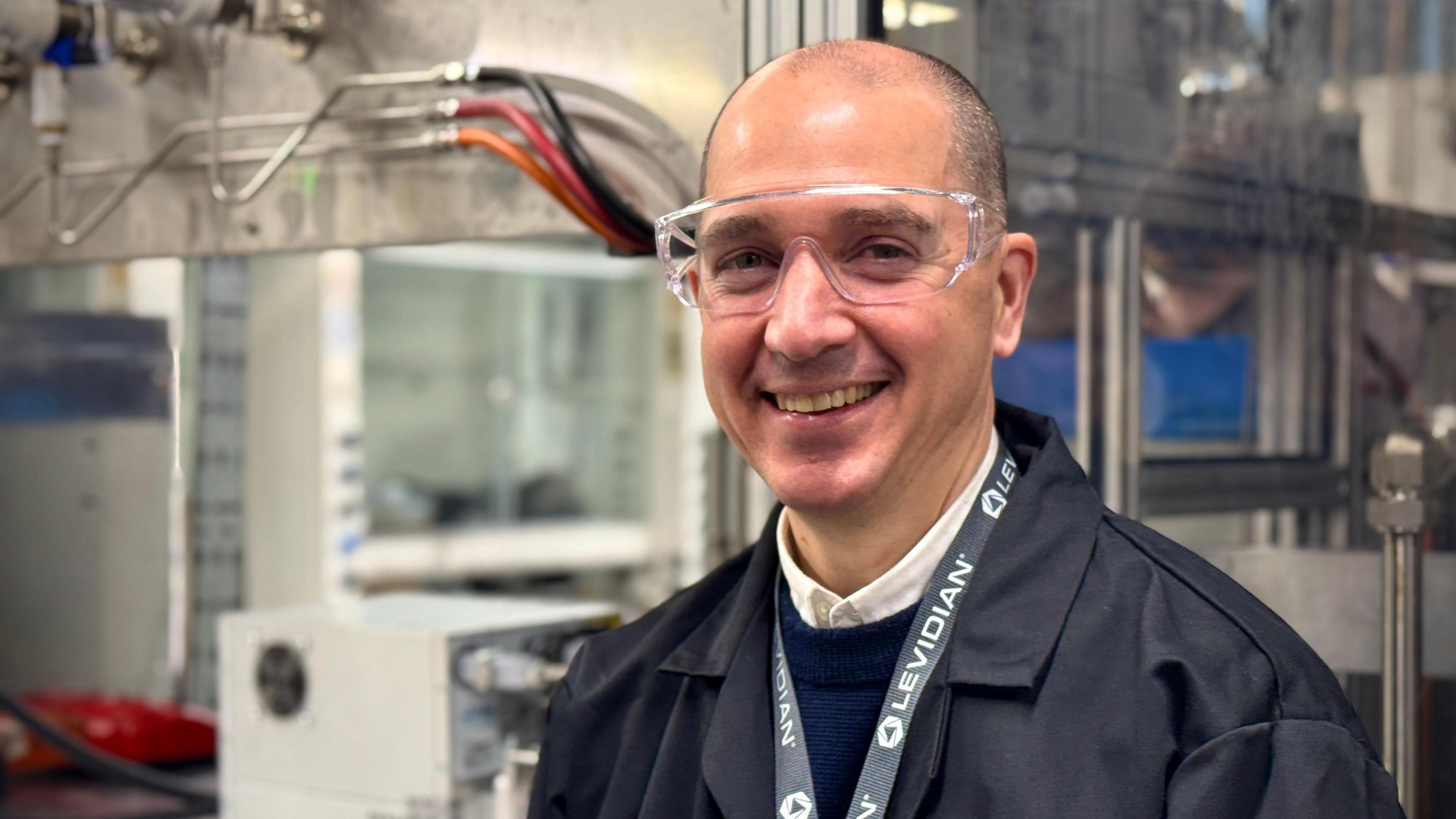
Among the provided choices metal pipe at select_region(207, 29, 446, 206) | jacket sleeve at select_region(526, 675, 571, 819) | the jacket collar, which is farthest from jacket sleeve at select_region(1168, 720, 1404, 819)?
metal pipe at select_region(207, 29, 446, 206)

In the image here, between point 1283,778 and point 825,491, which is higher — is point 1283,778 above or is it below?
below

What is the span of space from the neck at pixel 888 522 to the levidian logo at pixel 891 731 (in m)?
0.12

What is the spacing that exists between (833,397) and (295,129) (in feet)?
3.25

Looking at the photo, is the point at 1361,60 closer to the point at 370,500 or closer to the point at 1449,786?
the point at 1449,786

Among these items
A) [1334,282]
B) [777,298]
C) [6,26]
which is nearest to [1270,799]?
[777,298]

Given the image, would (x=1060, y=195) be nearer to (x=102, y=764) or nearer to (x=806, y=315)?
(x=806, y=315)

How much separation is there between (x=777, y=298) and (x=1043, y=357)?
0.91m

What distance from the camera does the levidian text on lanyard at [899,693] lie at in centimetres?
98

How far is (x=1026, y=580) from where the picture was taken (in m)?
1.01

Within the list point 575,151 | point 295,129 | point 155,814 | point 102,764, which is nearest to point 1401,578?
point 575,151

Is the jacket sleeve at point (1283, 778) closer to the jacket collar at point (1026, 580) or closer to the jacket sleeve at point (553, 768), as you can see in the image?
the jacket collar at point (1026, 580)

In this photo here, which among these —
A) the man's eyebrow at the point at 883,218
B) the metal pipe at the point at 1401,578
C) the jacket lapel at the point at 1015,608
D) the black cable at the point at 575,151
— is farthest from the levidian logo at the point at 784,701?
the metal pipe at the point at 1401,578

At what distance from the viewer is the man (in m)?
0.92

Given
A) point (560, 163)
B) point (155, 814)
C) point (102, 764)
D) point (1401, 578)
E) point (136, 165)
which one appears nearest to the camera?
point (1401, 578)
